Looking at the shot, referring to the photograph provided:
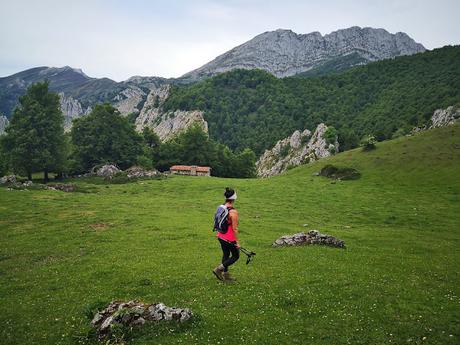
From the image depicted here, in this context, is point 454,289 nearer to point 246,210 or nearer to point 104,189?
point 246,210

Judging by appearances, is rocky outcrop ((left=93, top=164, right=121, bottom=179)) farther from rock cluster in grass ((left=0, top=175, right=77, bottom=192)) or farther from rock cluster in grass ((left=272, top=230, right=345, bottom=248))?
rock cluster in grass ((left=272, top=230, right=345, bottom=248))

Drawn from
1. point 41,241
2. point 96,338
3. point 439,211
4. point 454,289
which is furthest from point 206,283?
point 439,211

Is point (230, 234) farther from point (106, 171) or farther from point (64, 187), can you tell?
point (106, 171)

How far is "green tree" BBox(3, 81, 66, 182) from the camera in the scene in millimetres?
90312

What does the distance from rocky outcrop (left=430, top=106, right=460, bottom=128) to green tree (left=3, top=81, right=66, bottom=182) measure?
145 m

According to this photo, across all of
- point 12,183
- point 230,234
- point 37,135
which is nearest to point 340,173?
point 230,234

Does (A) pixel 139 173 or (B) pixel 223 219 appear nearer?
(B) pixel 223 219

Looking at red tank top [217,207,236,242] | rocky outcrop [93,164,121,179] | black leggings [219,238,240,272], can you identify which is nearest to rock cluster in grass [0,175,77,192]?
rocky outcrop [93,164,121,179]

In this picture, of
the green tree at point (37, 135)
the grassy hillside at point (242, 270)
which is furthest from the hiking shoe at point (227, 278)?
the green tree at point (37, 135)

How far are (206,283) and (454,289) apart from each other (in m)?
13.4

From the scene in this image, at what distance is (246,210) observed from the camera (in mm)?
54875

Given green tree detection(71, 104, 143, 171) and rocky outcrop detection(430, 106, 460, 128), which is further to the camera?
rocky outcrop detection(430, 106, 460, 128)

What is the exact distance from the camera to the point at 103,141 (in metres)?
115

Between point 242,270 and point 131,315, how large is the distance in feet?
32.2
